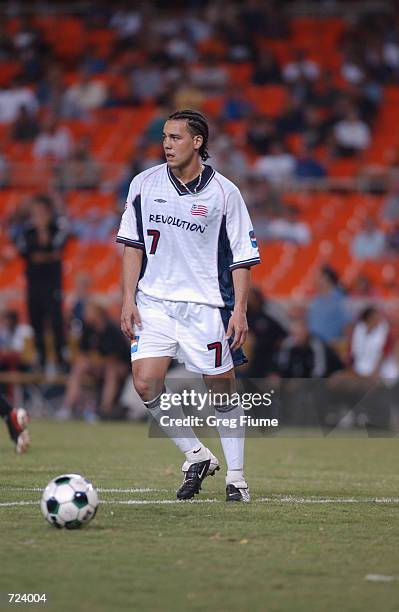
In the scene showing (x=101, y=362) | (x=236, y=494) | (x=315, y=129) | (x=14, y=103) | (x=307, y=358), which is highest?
(x=14, y=103)

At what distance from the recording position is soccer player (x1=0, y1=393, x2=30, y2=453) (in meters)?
10.7

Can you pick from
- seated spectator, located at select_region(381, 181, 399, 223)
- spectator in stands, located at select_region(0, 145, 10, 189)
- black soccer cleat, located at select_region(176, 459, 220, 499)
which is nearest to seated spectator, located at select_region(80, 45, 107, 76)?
spectator in stands, located at select_region(0, 145, 10, 189)

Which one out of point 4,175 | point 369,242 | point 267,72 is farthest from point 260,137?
point 4,175

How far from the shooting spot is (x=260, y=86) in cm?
2539

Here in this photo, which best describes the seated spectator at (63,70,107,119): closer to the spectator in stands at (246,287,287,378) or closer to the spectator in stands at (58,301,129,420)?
the spectator in stands at (58,301,129,420)

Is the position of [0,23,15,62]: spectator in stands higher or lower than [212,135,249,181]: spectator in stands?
higher

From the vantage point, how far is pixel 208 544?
6145mm

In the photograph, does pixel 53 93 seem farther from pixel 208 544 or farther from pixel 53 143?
pixel 208 544

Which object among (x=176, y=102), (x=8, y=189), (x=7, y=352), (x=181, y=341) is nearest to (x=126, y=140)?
(x=176, y=102)

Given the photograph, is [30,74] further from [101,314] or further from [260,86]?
[101,314]

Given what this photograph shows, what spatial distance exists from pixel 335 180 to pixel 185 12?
8.34 metres

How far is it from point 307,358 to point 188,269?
26.8 ft

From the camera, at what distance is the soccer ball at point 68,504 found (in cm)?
647

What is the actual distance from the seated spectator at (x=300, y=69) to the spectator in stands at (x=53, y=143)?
14.7 feet
